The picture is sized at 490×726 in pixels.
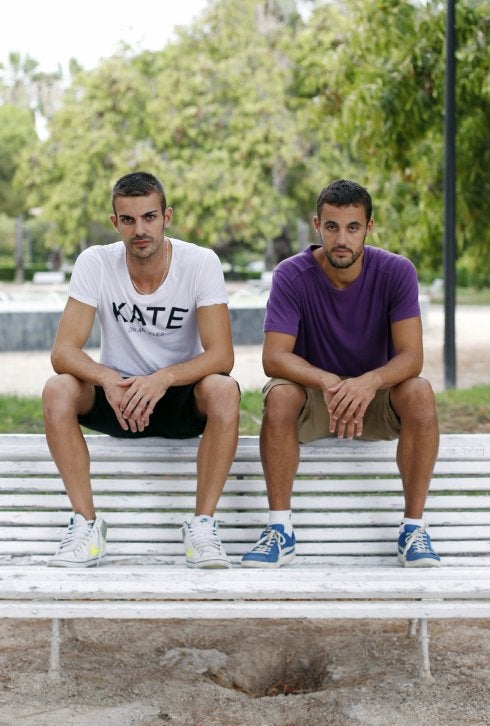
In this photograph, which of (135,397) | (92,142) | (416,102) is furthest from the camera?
(92,142)

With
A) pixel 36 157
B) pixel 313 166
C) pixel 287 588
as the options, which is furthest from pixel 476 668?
pixel 36 157

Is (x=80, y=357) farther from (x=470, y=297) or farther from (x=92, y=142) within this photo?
(x=470, y=297)

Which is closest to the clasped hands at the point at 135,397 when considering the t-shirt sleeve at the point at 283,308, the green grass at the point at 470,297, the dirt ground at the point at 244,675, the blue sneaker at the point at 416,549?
the t-shirt sleeve at the point at 283,308

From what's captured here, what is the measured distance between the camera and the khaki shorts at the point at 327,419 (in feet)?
11.8

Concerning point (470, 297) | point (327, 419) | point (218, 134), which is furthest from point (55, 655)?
point (470, 297)

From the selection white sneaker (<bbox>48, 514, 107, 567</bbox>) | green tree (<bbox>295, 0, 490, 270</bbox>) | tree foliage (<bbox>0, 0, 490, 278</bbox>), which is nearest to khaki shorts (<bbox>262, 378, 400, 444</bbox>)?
white sneaker (<bbox>48, 514, 107, 567</bbox>)

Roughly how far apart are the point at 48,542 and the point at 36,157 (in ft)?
95.2

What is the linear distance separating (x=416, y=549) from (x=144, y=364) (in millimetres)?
1171

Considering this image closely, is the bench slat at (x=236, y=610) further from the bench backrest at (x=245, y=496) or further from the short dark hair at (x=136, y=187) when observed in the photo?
the short dark hair at (x=136, y=187)

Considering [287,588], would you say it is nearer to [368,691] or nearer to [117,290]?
[368,691]

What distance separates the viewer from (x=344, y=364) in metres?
3.71

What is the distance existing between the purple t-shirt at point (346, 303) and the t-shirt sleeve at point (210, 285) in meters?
0.18

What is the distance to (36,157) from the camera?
3114cm

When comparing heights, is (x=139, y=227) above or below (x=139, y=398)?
above
